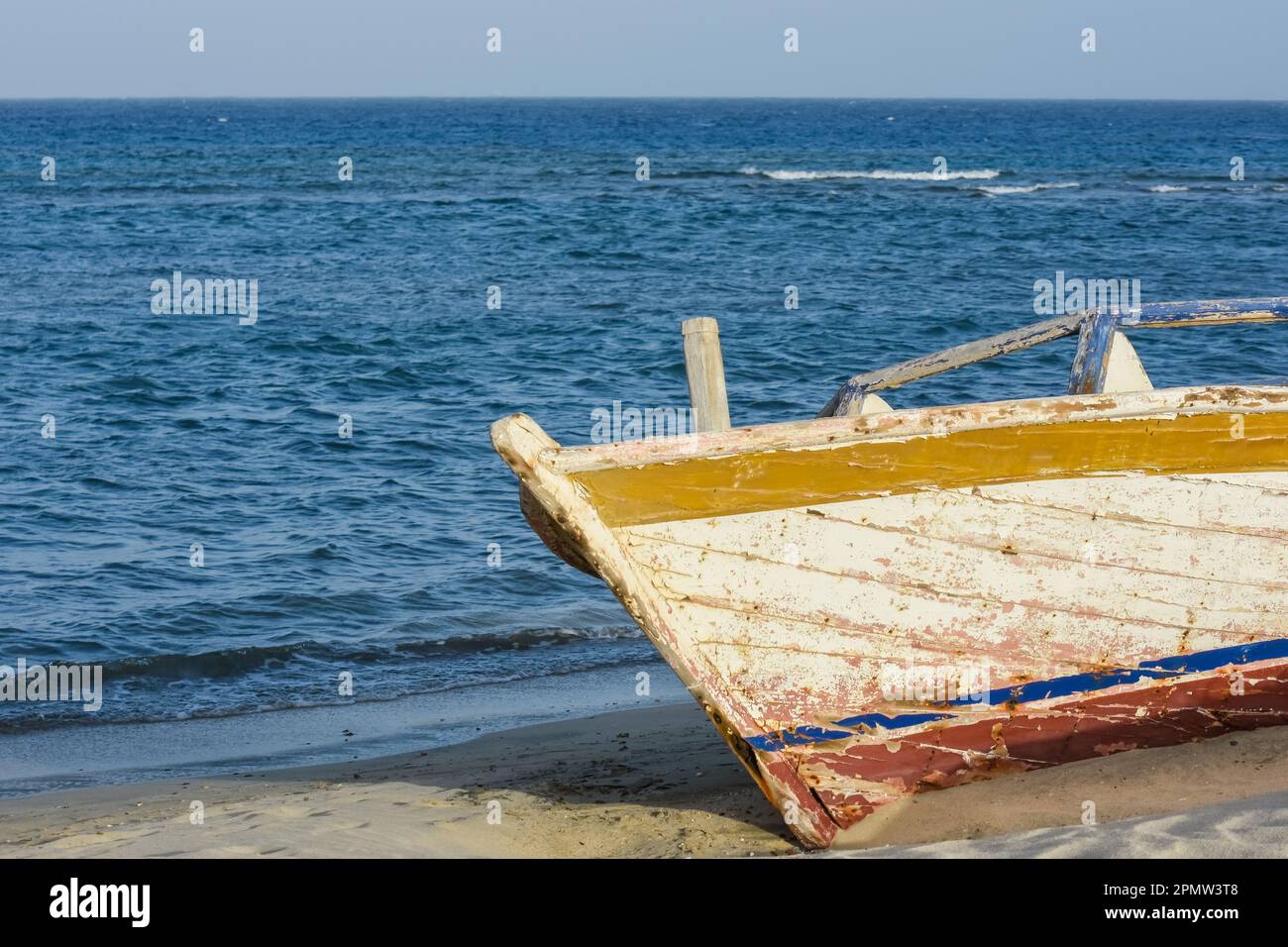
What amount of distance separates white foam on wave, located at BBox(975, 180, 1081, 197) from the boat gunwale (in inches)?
1300

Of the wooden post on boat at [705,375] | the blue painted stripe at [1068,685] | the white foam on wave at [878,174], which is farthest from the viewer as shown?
the white foam on wave at [878,174]

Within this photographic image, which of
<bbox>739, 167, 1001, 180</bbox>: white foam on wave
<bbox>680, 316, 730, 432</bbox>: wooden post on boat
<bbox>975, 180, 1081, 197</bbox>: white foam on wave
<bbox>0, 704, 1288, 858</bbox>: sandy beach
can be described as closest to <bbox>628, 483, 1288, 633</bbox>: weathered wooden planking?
<bbox>0, 704, 1288, 858</bbox>: sandy beach

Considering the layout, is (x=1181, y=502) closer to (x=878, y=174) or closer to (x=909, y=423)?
(x=909, y=423)

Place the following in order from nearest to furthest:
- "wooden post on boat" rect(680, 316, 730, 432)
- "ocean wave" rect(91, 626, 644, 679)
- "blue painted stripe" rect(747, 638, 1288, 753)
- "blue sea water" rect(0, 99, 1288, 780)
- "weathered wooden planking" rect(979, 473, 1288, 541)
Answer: "weathered wooden planking" rect(979, 473, 1288, 541) < "blue painted stripe" rect(747, 638, 1288, 753) < "wooden post on boat" rect(680, 316, 730, 432) < "ocean wave" rect(91, 626, 644, 679) < "blue sea water" rect(0, 99, 1288, 780)

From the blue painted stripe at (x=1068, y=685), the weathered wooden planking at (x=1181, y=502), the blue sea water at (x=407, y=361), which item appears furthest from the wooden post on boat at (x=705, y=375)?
the blue sea water at (x=407, y=361)

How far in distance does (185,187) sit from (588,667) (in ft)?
109

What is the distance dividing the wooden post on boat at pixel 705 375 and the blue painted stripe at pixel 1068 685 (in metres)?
1.18

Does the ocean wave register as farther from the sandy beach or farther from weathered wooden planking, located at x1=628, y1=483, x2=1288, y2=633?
weathered wooden planking, located at x1=628, y1=483, x2=1288, y2=633

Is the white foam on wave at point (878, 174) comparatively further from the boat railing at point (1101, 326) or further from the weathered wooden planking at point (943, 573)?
the weathered wooden planking at point (943, 573)

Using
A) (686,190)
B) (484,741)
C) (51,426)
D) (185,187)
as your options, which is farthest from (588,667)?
(185,187)

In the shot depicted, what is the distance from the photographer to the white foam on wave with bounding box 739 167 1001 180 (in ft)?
140

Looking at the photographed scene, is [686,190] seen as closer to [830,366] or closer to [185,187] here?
[185,187]

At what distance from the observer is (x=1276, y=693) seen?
505 cm

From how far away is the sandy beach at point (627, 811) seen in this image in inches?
171
